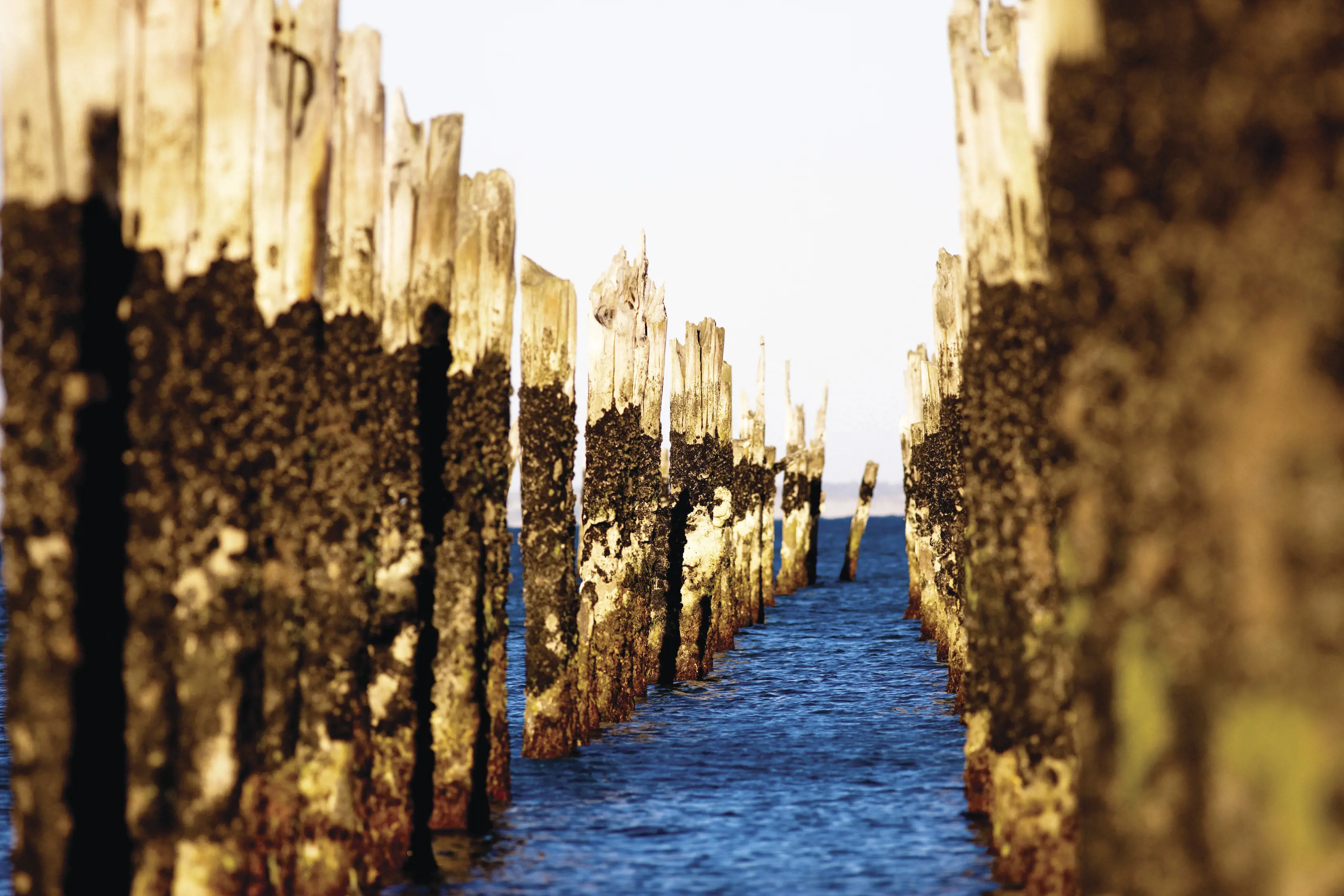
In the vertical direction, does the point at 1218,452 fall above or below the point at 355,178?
below

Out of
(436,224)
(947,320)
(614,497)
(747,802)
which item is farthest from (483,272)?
(947,320)

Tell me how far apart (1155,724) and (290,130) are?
148 inches

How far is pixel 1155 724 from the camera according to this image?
2672 mm

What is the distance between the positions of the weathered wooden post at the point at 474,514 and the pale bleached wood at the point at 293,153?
1.90m

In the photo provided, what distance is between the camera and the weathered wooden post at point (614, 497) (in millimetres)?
11922

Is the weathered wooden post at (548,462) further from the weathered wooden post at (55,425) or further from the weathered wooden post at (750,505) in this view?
the weathered wooden post at (750,505)

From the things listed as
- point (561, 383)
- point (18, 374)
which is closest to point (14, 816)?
point (18, 374)

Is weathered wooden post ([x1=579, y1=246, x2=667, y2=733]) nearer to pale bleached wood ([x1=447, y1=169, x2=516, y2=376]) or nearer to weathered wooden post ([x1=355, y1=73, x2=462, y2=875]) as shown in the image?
pale bleached wood ([x1=447, y1=169, x2=516, y2=376])

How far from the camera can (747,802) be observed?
951 cm

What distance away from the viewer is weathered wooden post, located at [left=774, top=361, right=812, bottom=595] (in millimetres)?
31797

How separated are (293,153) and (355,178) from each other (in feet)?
2.61

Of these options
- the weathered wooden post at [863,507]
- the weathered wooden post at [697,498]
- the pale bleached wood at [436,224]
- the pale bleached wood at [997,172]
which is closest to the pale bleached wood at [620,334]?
the weathered wooden post at [697,498]

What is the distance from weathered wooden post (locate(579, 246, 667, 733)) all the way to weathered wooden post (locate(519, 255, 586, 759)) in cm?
135

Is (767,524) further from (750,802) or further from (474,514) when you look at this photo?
(474,514)
